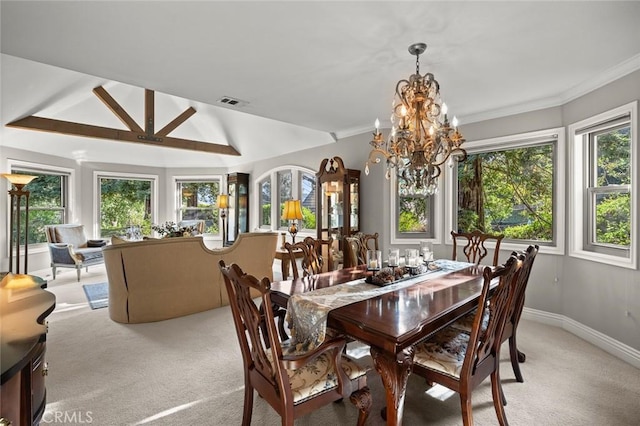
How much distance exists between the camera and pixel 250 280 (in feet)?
4.53

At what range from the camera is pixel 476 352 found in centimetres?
168

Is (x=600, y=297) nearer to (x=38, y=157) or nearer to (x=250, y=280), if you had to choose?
(x=250, y=280)

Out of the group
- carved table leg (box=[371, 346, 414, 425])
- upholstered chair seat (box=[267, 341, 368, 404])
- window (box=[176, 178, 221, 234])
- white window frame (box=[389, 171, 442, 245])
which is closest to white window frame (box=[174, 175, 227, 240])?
window (box=[176, 178, 221, 234])

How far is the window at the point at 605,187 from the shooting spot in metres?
2.85

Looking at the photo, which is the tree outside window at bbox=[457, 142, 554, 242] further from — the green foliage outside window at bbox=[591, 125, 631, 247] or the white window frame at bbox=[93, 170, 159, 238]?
the white window frame at bbox=[93, 170, 159, 238]

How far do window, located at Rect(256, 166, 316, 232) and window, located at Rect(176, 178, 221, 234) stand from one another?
6.10 feet

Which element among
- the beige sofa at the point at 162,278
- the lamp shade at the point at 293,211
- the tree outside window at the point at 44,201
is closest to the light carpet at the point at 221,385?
the beige sofa at the point at 162,278

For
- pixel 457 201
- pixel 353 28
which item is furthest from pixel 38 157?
pixel 457 201

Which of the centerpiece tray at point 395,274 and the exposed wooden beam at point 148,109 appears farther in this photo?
the exposed wooden beam at point 148,109

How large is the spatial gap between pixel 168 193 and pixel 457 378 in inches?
329

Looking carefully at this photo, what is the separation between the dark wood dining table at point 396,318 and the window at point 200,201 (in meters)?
6.77

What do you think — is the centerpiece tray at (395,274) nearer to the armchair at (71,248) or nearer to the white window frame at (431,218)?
the white window frame at (431,218)

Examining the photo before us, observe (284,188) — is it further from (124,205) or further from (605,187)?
(605,187)

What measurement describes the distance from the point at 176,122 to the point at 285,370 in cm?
621
